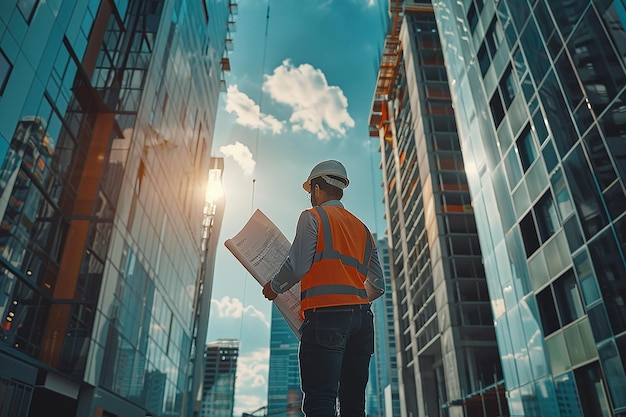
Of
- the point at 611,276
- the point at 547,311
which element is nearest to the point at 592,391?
the point at 547,311

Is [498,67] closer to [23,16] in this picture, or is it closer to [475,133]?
[475,133]

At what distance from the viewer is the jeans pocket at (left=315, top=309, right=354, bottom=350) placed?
9.43ft

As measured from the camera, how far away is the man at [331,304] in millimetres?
2827

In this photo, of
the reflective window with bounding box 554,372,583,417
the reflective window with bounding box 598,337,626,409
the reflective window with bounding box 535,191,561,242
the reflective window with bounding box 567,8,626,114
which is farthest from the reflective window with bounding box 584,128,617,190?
the reflective window with bounding box 554,372,583,417

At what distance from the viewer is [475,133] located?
2650 cm

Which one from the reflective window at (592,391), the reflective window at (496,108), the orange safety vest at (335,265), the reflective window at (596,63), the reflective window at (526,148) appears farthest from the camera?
the reflective window at (496,108)

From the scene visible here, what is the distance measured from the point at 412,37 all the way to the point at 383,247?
454 feet

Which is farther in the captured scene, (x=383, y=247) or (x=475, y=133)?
(x=383, y=247)

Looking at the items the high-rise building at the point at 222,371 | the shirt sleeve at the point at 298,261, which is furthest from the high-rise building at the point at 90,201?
the high-rise building at the point at 222,371

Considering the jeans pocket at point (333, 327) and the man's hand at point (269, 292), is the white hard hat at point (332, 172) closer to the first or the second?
the man's hand at point (269, 292)

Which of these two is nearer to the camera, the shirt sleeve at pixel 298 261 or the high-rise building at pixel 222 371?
the shirt sleeve at pixel 298 261

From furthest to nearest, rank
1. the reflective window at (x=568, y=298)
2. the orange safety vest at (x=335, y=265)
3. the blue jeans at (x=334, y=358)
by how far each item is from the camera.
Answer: the reflective window at (x=568, y=298) < the orange safety vest at (x=335, y=265) < the blue jeans at (x=334, y=358)

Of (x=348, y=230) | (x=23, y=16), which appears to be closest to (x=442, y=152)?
(x=23, y=16)

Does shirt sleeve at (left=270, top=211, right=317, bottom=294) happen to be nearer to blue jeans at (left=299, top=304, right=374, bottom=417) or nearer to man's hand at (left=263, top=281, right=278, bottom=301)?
man's hand at (left=263, top=281, right=278, bottom=301)
